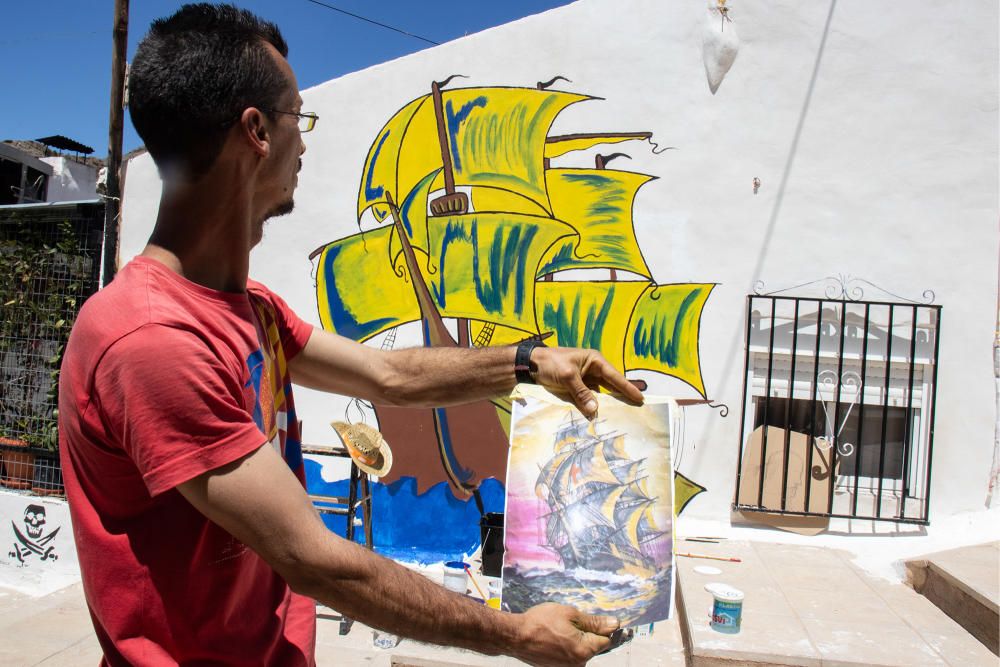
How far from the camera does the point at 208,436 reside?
106 centimetres

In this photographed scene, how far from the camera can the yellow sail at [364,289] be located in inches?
219

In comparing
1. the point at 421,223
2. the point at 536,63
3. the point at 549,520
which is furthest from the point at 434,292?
the point at 549,520

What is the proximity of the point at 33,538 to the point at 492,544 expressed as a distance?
3.82m

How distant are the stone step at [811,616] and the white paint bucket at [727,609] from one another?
43 mm

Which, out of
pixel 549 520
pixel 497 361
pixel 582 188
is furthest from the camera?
pixel 582 188

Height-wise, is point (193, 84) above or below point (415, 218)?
below

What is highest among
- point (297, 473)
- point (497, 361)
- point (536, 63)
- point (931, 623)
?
point (536, 63)

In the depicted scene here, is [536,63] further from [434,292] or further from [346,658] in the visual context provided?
[346,658]

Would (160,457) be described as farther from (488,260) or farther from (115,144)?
(115,144)

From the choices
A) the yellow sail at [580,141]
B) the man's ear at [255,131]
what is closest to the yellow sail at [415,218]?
the yellow sail at [580,141]

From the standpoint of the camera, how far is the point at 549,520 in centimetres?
213

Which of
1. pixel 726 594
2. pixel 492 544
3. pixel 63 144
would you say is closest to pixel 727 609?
pixel 726 594

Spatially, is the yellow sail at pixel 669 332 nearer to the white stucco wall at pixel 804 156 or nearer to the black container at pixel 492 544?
the white stucco wall at pixel 804 156

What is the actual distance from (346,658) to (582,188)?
337 centimetres
